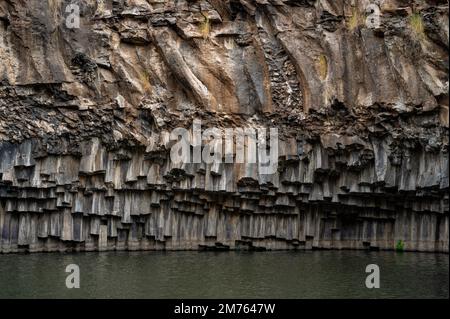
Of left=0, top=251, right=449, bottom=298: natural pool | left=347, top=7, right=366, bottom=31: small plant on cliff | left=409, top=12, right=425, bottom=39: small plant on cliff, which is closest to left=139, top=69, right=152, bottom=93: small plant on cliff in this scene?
left=0, top=251, right=449, bottom=298: natural pool

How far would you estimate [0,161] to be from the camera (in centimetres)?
3341

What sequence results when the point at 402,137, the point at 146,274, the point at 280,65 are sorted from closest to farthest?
the point at 146,274 → the point at 402,137 → the point at 280,65

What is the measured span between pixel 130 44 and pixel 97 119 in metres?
3.57

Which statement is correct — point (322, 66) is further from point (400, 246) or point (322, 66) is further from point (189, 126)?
point (400, 246)

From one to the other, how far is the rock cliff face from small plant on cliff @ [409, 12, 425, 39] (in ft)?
7.90

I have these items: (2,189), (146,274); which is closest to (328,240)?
(146,274)

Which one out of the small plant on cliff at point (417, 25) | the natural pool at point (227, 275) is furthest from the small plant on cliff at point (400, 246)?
the small plant on cliff at point (417, 25)

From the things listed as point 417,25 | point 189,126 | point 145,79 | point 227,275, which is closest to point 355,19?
point 417,25

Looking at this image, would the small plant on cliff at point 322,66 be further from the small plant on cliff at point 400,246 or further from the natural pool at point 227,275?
the small plant on cliff at point 400,246

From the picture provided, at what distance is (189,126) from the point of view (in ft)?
109

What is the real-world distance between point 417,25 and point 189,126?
10.7 metres

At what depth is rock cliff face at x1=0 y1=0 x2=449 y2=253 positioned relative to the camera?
101 ft
